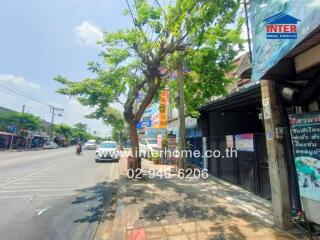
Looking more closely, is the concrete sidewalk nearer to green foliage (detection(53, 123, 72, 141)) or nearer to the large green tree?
the large green tree

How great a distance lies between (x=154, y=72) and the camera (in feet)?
33.3

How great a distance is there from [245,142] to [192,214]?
3634 mm

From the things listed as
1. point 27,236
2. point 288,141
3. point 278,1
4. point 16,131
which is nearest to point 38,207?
point 27,236

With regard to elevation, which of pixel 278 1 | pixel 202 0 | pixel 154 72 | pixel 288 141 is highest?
pixel 202 0

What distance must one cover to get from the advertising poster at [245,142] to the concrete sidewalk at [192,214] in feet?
4.98

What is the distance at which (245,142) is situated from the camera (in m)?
8.16

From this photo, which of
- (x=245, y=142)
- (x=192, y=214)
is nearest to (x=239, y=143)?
(x=245, y=142)

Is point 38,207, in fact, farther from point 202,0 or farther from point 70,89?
point 202,0

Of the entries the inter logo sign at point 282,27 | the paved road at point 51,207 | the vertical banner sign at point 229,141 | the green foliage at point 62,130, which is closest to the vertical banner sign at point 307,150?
the inter logo sign at point 282,27

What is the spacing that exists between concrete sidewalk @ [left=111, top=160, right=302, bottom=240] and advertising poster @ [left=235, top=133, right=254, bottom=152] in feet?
4.98

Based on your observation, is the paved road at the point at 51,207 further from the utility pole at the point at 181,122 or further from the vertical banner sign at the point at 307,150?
the vertical banner sign at the point at 307,150

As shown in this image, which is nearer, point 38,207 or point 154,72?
point 38,207

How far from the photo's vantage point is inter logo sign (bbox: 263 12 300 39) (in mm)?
3488

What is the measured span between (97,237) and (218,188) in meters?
5.32
